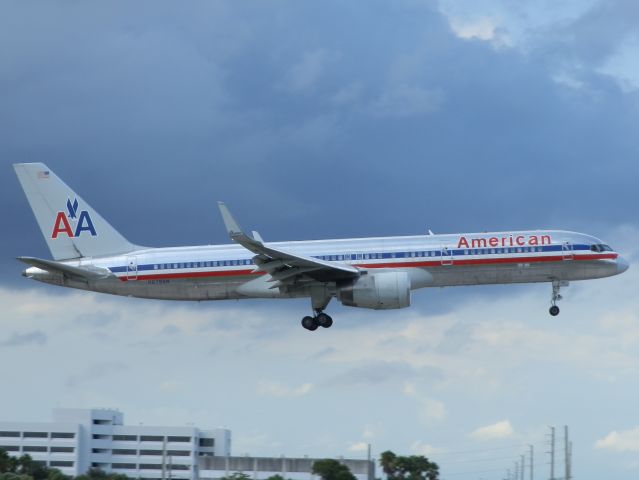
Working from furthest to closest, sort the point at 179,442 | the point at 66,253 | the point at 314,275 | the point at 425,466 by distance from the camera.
Answer: the point at 179,442
the point at 425,466
the point at 66,253
the point at 314,275

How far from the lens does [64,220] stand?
7288 centimetres

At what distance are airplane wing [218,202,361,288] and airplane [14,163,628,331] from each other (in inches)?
3.1

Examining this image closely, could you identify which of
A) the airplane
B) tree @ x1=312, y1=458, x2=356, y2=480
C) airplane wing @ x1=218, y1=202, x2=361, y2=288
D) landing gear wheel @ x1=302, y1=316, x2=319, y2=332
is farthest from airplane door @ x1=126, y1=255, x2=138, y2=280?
tree @ x1=312, y1=458, x2=356, y2=480

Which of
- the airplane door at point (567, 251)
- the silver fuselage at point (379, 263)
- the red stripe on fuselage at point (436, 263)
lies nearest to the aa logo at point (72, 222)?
the silver fuselage at point (379, 263)

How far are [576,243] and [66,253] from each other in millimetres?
30329

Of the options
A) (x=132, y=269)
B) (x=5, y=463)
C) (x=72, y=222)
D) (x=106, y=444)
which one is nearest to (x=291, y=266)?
(x=132, y=269)

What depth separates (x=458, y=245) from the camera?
2645 inches

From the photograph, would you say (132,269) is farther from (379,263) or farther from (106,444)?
(106,444)

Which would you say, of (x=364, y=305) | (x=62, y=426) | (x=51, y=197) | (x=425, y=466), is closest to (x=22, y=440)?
(x=62, y=426)

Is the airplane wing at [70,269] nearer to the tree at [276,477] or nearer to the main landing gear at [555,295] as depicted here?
the main landing gear at [555,295]

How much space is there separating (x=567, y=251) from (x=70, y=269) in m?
28.5

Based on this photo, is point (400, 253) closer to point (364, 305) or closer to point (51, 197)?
point (364, 305)

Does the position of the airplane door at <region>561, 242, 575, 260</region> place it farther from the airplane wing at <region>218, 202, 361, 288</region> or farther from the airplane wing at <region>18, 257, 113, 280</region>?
the airplane wing at <region>18, 257, 113, 280</region>

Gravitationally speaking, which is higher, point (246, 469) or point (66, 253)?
point (66, 253)
